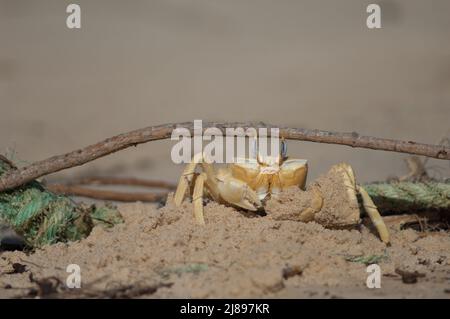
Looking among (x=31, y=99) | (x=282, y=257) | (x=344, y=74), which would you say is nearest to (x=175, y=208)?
(x=282, y=257)

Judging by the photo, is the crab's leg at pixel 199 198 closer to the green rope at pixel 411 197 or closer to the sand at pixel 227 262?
the sand at pixel 227 262

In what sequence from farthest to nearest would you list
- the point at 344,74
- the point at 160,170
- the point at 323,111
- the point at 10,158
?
the point at 344,74
the point at 323,111
the point at 160,170
the point at 10,158

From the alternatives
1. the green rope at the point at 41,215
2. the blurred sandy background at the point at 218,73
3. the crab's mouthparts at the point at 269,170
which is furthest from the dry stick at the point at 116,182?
the crab's mouthparts at the point at 269,170

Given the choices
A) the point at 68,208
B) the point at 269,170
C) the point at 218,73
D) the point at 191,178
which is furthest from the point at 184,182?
the point at 218,73

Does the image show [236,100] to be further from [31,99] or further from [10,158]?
[10,158]

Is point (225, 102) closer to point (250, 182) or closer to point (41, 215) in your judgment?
point (41, 215)

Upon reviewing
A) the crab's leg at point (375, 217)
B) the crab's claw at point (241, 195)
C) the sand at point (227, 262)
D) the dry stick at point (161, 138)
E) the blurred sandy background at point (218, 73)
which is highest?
the blurred sandy background at point (218, 73)

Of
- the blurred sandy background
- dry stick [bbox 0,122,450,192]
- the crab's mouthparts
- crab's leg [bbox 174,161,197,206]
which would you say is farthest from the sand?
the blurred sandy background
